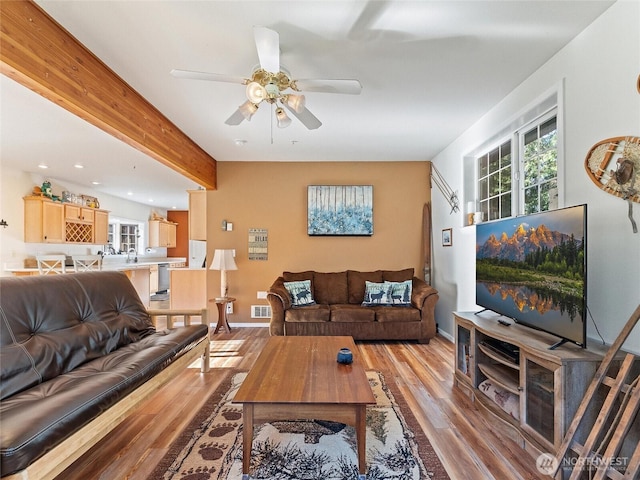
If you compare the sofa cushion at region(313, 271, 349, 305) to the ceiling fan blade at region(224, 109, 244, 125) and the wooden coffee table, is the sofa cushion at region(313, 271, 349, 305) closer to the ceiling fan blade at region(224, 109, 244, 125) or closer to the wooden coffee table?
the wooden coffee table

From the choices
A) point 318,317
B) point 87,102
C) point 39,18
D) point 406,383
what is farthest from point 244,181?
point 406,383

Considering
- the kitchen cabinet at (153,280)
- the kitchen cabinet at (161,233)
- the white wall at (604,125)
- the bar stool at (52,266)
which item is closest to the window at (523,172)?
the white wall at (604,125)

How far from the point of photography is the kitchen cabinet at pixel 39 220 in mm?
5511

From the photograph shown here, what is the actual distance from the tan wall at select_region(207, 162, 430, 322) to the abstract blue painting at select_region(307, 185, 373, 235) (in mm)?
A: 121

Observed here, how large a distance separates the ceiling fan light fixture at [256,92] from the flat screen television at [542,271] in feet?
6.56

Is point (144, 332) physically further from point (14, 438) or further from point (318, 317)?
point (318, 317)

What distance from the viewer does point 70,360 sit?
2.01m

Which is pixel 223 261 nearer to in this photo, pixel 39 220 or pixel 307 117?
pixel 307 117

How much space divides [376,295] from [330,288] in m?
0.69

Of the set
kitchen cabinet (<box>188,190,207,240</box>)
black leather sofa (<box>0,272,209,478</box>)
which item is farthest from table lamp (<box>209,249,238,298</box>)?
black leather sofa (<box>0,272,209,478</box>)

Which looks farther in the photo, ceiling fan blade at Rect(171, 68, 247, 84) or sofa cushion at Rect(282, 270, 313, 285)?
sofa cushion at Rect(282, 270, 313, 285)

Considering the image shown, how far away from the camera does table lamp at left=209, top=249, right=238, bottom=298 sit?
471 centimetres

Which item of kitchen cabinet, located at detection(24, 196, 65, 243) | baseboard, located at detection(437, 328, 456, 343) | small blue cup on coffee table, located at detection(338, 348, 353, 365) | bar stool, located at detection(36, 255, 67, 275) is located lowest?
baseboard, located at detection(437, 328, 456, 343)

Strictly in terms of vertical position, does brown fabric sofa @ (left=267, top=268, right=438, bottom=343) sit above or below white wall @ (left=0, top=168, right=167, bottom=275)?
below
